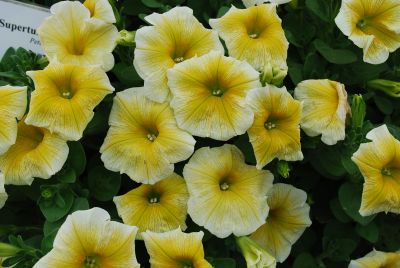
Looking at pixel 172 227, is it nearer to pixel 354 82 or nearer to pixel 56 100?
pixel 56 100

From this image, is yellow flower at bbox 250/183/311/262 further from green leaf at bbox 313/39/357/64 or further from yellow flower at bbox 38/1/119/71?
yellow flower at bbox 38/1/119/71

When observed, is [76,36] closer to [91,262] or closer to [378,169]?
[91,262]

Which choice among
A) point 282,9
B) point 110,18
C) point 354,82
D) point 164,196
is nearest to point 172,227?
point 164,196

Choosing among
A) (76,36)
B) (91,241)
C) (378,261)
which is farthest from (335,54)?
(91,241)

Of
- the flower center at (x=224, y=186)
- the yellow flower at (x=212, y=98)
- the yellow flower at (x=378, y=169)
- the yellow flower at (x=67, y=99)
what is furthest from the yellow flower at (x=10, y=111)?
the yellow flower at (x=378, y=169)

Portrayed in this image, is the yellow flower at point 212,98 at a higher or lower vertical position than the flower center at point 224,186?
higher

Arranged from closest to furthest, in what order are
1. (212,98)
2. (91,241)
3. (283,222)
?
(91,241) < (212,98) < (283,222)

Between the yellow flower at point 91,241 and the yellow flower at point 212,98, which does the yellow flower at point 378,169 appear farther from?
the yellow flower at point 91,241
